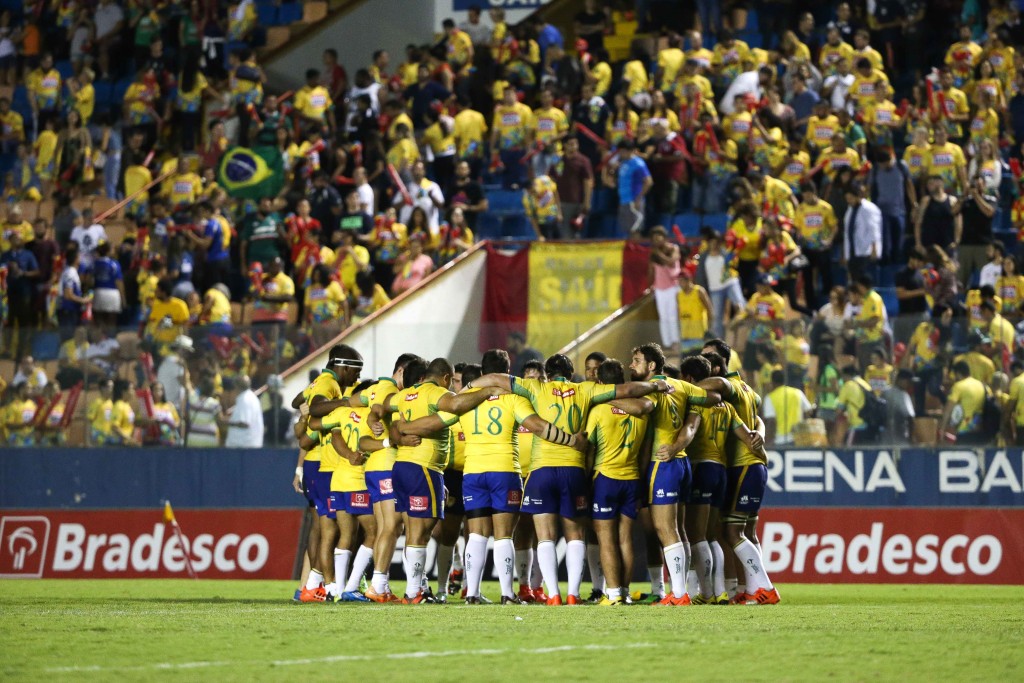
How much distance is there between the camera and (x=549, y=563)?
14.3 metres

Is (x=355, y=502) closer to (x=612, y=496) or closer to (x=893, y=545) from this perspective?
(x=612, y=496)

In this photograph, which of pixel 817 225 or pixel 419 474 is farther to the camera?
pixel 817 225

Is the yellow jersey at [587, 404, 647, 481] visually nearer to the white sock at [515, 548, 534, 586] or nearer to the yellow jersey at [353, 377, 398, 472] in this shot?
the white sock at [515, 548, 534, 586]

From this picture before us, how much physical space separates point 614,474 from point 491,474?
1.04 metres

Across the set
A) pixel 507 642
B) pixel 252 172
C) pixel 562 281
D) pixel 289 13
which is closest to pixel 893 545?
pixel 562 281

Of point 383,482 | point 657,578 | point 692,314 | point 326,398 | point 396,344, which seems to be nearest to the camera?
point 383,482

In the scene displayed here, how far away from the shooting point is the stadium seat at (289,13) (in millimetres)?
33188

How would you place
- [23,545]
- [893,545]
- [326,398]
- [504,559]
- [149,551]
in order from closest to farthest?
[504,559]
[326,398]
[893,545]
[149,551]
[23,545]

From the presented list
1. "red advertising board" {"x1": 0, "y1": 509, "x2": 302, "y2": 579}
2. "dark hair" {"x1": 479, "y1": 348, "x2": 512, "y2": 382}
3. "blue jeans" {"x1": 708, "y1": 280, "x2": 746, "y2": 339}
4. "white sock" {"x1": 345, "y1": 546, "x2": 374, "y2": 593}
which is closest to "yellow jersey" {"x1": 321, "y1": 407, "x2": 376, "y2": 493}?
"white sock" {"x1": 345, "y1": 546, "x2": 374, "y2": 593}

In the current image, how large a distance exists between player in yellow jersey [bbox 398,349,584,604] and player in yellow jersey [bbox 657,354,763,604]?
4.01ft

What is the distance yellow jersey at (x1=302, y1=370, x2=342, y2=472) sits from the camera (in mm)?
15750

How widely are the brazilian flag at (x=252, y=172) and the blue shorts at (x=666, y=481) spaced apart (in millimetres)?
14649

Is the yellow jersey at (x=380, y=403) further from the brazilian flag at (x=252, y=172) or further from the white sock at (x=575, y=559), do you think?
the brazilian flag at (x=252, y=172)

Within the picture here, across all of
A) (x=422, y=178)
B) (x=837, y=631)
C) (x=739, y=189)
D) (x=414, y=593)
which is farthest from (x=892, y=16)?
(x=837, y=631)
